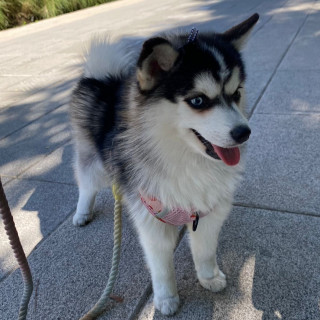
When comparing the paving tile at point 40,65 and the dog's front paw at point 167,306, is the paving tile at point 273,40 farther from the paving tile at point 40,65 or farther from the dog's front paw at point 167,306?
the dog's front paw at point 167,306

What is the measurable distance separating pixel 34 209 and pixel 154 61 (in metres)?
2.10

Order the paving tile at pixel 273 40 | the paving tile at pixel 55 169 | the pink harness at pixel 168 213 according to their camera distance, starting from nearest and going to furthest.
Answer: the pink harness at pixel 168 213, the paving tile at pixel 55 169, the paving tile at pixel 273 40

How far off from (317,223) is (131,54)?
197 cm

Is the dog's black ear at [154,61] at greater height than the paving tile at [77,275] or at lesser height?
greater

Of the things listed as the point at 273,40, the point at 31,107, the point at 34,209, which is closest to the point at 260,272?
the point at 34,209

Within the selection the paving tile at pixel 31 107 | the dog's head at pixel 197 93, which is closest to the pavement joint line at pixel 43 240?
the dog's head at pixel 197 93

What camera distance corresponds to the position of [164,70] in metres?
1.75

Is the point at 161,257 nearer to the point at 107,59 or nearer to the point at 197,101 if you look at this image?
the point at 197,101

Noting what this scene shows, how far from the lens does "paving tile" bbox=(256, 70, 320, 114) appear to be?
4379 millimetres

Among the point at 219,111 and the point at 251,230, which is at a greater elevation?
the point at 219,111

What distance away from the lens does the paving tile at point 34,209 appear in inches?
108

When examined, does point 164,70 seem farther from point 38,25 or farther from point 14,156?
point 38,25

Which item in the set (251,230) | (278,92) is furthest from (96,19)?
(251,230)

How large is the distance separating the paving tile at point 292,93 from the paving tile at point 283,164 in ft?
0.71
